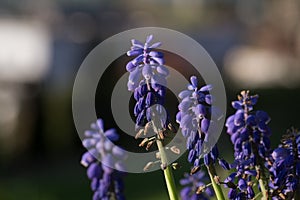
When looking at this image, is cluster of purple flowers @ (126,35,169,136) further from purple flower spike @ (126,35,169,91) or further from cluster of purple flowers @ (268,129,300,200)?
cluster of purple flowers @ (268,129,300,200)

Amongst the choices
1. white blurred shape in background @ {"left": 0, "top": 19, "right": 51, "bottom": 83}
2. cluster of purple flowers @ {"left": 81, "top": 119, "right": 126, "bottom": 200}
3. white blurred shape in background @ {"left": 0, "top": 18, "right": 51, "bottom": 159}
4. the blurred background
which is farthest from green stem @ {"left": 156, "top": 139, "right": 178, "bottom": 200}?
white blurred shape in background @ {"left": 0, "top": 19, "right": 51, "bottom": 83}

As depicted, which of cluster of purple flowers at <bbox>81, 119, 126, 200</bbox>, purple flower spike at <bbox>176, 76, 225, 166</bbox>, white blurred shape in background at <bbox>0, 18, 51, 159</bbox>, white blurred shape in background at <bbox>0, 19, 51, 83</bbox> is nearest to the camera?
purple flower spike at <bbox>176, 76, 225, 166</bbox>

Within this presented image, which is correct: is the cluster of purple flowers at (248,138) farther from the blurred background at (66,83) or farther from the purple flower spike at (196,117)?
the blurred background at (66,83)

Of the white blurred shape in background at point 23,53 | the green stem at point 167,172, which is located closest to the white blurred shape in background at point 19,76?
the white blurred shape in background at point 23,53

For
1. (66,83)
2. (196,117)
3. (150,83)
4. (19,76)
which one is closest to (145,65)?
(150,83)

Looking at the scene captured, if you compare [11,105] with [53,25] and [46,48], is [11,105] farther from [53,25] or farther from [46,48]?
[53,25]
